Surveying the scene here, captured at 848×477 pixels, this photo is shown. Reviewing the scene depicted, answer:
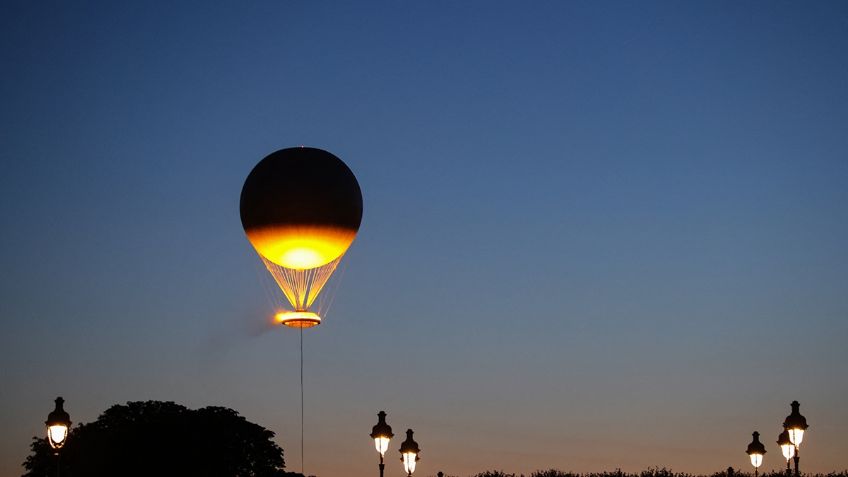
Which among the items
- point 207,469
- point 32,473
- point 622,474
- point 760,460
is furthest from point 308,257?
point 32,473

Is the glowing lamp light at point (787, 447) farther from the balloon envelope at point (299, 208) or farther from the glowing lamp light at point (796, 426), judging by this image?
the balloon envelope at point (299, 208)

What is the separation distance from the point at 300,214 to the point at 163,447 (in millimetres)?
38885

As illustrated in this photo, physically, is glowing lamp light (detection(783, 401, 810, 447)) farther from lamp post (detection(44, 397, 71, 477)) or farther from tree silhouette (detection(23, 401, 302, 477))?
tree silhouette (detection(23, 401, 302, 477))

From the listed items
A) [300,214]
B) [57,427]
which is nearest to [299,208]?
[300,214]

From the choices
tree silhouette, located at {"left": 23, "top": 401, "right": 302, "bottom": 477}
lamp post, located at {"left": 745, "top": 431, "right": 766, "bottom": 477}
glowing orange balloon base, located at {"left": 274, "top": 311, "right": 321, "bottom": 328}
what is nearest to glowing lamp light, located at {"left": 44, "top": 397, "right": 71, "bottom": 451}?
glowing orange balloon base, located at {"left": 274, "top": 311, "right": 321, "bottom": 328}

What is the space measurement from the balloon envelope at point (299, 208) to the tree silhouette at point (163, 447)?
3608 cm

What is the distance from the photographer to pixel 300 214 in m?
46.2

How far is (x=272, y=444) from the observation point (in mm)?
84438

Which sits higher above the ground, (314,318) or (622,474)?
(314,318)

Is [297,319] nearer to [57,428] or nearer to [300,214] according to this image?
[300,214]

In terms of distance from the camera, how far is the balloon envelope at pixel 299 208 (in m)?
46.2

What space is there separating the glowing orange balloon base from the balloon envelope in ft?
6.77

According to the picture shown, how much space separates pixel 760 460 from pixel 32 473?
5355 centimetres

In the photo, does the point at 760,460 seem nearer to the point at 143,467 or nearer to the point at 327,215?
the point at 327,215
